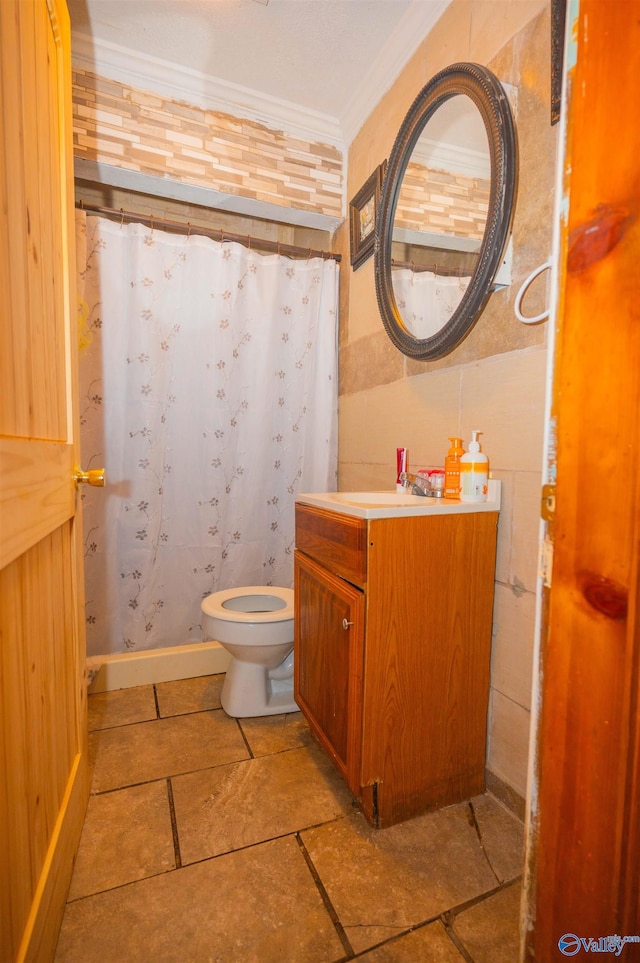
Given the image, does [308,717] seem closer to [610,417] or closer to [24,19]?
[610,417]

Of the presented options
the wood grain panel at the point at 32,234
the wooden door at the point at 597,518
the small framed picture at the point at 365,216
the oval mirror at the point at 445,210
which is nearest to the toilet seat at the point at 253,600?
the wood grain panel at the point at 32,234

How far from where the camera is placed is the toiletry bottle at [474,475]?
3.68 feet

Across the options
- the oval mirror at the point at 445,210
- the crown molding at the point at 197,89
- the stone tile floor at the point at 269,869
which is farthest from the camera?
the crown molding at the point at 197,89

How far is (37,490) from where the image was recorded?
684 mm

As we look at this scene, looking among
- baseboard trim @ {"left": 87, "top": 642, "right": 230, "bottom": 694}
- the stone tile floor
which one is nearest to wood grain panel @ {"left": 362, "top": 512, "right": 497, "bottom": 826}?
the stone tile floor

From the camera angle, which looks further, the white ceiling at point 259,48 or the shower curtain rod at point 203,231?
the shower curtain rod at point 203,231

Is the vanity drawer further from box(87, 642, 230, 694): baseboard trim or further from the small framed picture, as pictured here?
the small framed picture

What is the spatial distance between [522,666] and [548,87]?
4.58ft

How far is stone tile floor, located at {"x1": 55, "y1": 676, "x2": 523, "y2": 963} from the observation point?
0.81 m

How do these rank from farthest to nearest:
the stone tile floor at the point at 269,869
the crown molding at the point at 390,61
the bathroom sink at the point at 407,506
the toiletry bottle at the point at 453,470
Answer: the crown molding at the point at 390,61 < the toiletry bottle at the point at 453,470 < the bathroom sink at the point at 407,506 < the stone tile floor at the point at 269,869

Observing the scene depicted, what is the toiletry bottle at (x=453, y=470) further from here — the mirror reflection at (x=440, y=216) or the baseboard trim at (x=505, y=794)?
the baseboard trim at (x=505, y=794)

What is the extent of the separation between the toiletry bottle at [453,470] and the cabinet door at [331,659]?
0.41 meters

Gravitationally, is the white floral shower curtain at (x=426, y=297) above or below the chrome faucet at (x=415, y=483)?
above

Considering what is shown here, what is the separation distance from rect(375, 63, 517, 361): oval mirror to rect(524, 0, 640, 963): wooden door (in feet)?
2.57
